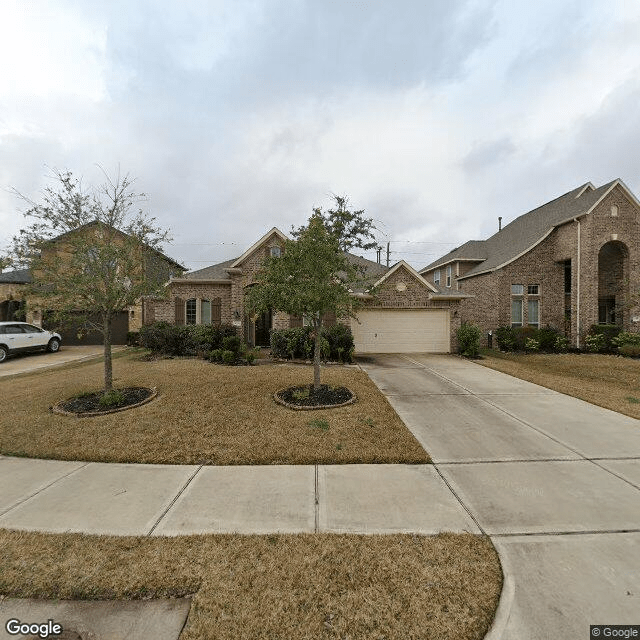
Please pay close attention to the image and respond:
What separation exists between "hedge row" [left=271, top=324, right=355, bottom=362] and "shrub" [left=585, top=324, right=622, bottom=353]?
526 inches

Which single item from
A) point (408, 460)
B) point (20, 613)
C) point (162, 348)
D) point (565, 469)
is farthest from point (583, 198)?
point (20, 613)

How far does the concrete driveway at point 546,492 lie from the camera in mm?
2311

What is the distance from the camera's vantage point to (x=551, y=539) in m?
2.96

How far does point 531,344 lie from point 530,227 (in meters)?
8.33

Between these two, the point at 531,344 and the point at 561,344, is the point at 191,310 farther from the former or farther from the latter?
the point at 561,344

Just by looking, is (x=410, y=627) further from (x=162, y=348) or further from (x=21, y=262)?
(x=162, y=348)

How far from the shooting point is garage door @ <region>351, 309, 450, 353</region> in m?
15.2

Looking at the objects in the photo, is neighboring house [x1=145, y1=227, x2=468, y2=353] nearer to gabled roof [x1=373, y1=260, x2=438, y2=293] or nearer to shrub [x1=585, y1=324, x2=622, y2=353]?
gabled roof [x1=373, y1=260, x2=438, y2=293]

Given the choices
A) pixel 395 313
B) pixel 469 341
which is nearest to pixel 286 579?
pixel 469 341

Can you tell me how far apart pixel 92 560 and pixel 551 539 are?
412 centimetres

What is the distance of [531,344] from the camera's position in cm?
1647

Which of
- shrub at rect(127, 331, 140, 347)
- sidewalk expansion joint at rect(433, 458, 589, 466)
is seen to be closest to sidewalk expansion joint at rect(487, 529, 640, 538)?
sidewalk expansion joint at rect(433, 458, 589, 466)

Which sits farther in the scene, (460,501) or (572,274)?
(572,274)

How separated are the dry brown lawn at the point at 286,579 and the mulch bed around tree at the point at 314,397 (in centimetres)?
380
